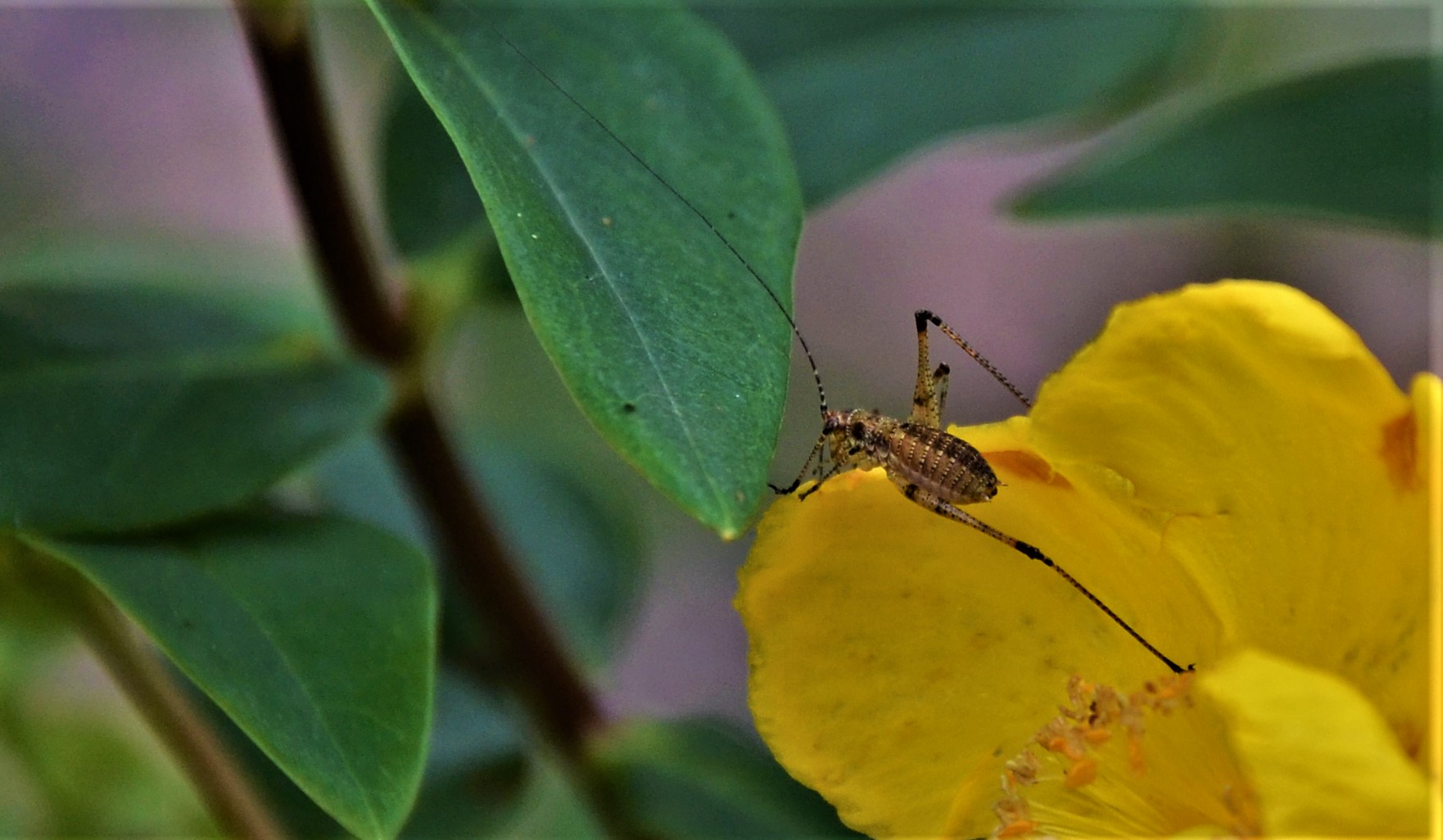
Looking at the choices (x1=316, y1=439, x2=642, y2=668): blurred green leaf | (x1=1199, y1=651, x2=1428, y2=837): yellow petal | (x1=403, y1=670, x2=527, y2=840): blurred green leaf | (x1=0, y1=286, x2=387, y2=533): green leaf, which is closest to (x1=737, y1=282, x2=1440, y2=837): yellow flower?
(x1=1199, y1=651, x2=1428, y2=837): yellow petal

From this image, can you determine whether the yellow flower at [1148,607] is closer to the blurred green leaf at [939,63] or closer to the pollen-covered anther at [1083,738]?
the pollen-covered anther at [1083,738]

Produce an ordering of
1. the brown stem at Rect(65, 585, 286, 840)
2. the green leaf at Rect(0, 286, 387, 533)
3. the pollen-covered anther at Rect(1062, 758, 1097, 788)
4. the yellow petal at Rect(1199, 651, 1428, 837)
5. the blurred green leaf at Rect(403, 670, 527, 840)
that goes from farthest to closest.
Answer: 1. the blurred green leaf at Rect(403, 670, 527, 840)
2. the brown stem at Rect(65, 585, 286, 840)
3. the green leaf at Rect(0, 286, 387, 533)
4. the pollen-covered anther at Rect(1062, 758, 1097, 788)
5. the yellow petal at Rect(1199, 651, 1428, 837)

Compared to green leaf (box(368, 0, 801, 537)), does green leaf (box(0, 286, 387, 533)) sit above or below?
below

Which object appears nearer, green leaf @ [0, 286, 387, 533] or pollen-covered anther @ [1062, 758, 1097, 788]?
pollen-covered anther @ [1062, 758, 1097, 788]

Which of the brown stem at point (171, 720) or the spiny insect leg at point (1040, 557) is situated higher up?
the spiny insect leg at point (1040, 557)

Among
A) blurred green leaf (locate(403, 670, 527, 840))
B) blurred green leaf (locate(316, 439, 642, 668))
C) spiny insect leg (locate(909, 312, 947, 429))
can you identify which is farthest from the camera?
blurred green leaf (locate(316, 439, 642, 668))

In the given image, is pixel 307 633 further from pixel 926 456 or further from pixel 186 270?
pixel 186 270

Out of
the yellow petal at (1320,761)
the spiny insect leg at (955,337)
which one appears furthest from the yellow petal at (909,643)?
the spiny insect leg at (955,337)

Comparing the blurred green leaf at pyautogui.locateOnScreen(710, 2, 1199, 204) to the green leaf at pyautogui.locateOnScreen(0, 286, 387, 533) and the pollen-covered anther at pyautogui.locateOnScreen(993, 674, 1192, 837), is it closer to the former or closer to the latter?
the green leaf at pyautogui.locateOnScreen(0, 286, 387, 533)
